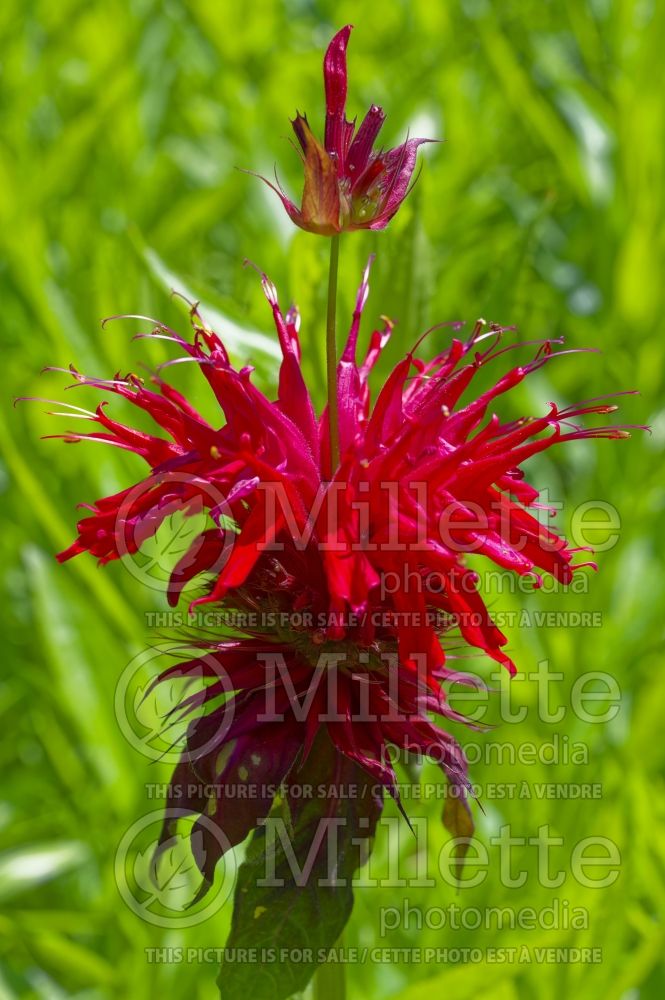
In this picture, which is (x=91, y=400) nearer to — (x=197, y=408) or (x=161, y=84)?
(x=197, y=408)

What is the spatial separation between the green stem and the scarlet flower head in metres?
0.01

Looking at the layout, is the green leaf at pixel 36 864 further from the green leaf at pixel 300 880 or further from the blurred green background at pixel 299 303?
the green leaf at pixel 300 880

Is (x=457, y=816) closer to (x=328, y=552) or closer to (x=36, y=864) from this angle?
(x=328, y=552)

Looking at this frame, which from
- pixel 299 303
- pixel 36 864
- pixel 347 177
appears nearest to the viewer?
pixel 347 177

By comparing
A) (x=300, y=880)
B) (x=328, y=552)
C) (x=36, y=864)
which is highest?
(x=328, y=552)

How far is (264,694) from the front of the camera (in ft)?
1.94

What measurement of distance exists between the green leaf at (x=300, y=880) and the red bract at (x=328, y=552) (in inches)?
0.7

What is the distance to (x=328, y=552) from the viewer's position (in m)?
0.55

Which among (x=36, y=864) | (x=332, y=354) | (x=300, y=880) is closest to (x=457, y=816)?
(x=300, y=880)

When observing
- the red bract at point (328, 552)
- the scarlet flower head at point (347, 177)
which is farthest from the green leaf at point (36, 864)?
the scarlet flower head at point (347, 177)

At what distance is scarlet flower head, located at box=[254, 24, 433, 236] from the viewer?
0.51 meters

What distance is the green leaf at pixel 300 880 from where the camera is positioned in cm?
55

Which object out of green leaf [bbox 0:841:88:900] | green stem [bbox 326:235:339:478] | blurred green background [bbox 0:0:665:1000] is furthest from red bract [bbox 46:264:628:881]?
green leaf [bbox 0:841:88:900]

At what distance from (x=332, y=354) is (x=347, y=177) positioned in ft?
0.26
